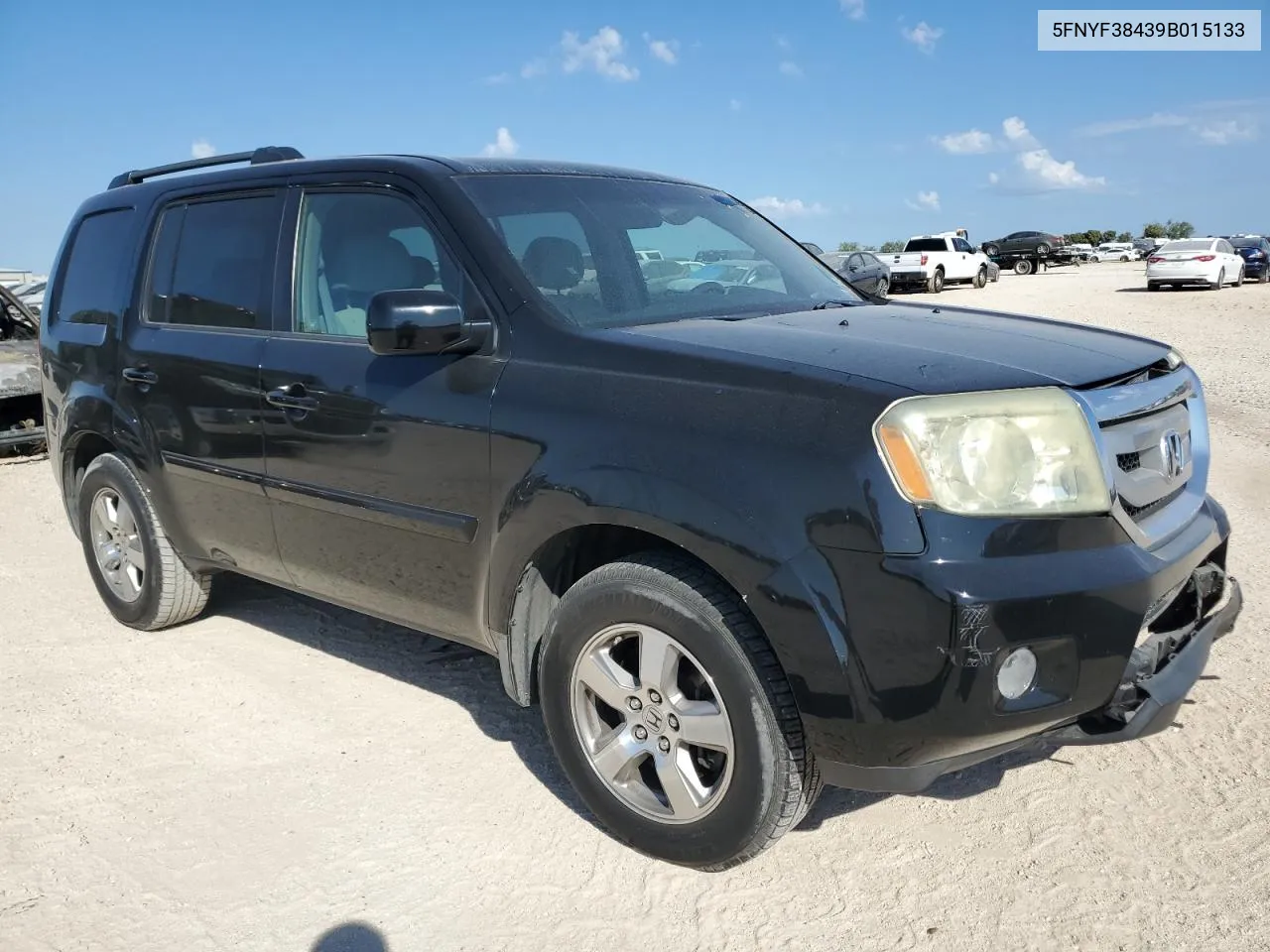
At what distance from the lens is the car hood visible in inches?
103

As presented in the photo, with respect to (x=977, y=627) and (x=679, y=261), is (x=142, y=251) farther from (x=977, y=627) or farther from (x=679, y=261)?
(x=977, y=627)

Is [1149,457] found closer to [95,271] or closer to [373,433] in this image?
[373,433]

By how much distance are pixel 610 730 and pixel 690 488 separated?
0.86 m

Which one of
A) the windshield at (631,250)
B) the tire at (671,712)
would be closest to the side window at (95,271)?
the windshield at (631,250)

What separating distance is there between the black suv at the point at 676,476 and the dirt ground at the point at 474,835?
0.92 ft

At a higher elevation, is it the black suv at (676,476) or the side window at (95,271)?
the side window at (95,271)

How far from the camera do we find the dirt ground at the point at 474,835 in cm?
276

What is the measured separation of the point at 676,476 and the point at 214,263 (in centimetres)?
248

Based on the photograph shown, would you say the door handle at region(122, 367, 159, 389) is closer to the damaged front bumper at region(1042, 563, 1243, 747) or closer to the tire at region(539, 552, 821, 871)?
the tire at region(539, 552, 821, 871)

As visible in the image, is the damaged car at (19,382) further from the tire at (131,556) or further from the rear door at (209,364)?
the rear door at (209,364)

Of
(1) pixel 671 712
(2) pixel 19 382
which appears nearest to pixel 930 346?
(1) pixel 671 712

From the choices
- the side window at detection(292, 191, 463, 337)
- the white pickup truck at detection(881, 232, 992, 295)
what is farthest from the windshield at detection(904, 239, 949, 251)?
the side window at detection(292, 191, 463, 337)

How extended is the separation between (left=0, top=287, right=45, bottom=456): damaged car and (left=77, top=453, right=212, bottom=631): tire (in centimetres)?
437

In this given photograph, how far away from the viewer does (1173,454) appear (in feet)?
9.66
